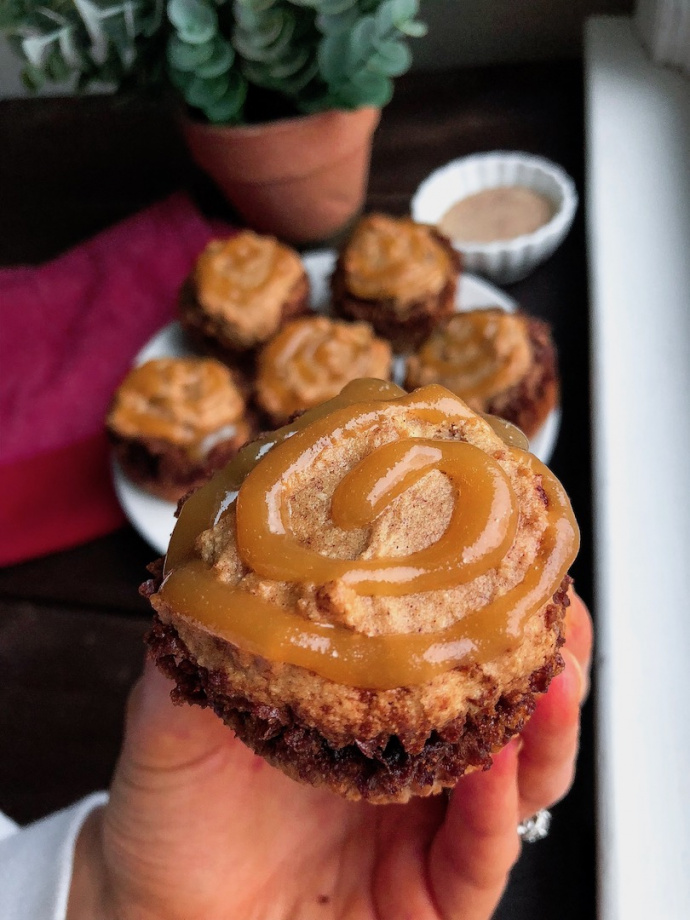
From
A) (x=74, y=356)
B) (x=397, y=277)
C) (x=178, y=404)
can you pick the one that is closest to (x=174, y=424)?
(x=178, y=404)

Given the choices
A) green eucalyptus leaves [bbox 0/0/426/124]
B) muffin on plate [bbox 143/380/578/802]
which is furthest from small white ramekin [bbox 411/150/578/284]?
muffin on plate [bbox 143/380/578/802]

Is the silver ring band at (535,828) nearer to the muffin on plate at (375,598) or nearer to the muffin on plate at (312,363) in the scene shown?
the muffin on plate at (375,598)

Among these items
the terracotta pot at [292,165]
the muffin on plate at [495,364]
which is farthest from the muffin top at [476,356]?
the terracotta pot at [292,165]

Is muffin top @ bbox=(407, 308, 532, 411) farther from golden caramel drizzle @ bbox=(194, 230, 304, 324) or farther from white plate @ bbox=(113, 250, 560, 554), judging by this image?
golden caramel drizzle @ bbox=(194, 230, 304, 324)

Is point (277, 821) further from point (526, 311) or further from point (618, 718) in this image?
point (526, 311)

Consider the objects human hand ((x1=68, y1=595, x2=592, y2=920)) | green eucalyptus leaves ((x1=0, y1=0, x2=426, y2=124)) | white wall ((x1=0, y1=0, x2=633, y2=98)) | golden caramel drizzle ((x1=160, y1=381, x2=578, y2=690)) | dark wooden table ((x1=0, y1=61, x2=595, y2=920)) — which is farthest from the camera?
white wall ((x1=0, y1=0, x2=633, y2=98))

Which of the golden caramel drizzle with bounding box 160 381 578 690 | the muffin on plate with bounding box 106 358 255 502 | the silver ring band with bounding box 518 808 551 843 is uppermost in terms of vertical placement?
the golden caramel drizzle with bounding box 160 381 578 690

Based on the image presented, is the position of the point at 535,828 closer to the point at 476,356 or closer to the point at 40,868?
the point at 40,868

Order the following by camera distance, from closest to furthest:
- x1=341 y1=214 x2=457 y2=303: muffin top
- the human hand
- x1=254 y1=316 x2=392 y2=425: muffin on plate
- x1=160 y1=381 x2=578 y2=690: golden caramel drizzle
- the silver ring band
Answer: x1=160 y1=381 x2=578 y2=690: golden caramel drizzle < the human hand < the silver ring band < x1=254 y1=316 x2=392 y2=425: muffin on plate < x1=341 y1=214 x2=457 y2=303: muffin top
